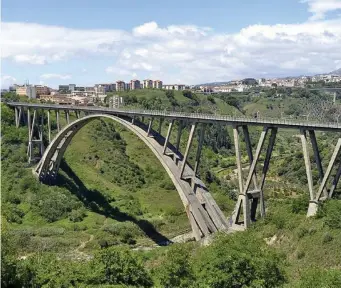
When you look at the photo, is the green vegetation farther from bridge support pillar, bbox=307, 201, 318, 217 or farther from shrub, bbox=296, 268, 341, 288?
bridge support pillar, bbox=307, 201, 318, 217

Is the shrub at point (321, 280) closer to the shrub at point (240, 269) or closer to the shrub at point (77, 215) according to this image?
the shrub at point (240, 269)

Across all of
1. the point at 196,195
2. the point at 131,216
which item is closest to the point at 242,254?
the point at 196,195

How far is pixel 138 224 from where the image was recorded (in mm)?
59469

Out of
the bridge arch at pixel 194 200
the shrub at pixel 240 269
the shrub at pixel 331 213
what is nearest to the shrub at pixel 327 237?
the shrub at pixel 331 213

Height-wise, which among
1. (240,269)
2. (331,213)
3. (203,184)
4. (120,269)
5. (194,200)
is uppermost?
(331,213)

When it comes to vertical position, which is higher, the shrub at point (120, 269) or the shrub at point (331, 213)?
the shrub at point (331, 213)

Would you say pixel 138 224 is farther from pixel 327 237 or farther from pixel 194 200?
pixel 327 237

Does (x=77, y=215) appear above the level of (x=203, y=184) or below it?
below

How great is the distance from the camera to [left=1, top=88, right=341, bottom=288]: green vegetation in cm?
2867

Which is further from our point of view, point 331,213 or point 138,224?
point 138,224

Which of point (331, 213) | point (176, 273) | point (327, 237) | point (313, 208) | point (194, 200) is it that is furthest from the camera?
point (194, 200)

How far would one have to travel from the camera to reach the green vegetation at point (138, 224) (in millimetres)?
28672

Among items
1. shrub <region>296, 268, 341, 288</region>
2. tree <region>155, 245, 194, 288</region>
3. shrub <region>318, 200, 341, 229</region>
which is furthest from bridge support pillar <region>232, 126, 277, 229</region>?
shrub <region>296, 268, 341, 288</region>

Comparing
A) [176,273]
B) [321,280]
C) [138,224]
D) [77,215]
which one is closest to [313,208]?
[321,280]
